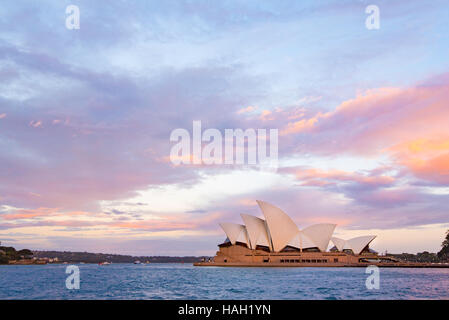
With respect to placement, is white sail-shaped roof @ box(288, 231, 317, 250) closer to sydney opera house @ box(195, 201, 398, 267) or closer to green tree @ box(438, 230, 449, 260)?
sydney opera house @ box(195, 201, 398, 267)

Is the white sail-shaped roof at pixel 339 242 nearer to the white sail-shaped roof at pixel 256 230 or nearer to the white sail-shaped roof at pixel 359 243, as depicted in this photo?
the white sail-shaped roof at pixel 359 243

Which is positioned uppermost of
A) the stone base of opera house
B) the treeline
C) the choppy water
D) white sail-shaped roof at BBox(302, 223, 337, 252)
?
white sail-shaped roof at BBox(302, 223, 337, 252)

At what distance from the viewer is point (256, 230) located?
304 ft

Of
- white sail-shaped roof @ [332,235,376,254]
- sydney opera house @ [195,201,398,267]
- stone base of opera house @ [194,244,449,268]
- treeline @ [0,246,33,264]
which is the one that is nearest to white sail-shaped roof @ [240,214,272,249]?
sydney opera house @ [195,201,398,267]

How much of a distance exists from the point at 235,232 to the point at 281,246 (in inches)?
443

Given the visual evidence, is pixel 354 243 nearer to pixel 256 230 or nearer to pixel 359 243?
pixel 359 243

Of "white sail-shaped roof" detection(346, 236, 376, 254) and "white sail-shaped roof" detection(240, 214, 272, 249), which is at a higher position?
"white sail-shaped roof" detection(240, 214, 272, 249)

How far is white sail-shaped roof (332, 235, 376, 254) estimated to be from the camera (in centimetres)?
10181

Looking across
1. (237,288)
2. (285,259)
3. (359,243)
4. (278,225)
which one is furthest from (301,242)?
(237,288)

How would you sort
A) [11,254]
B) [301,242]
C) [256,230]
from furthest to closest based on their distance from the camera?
[11,254] < [301,242] < [256,230]

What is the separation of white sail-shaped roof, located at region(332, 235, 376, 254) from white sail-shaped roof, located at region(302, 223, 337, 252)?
605 cm
